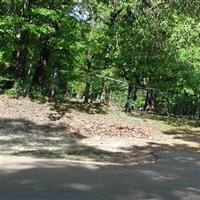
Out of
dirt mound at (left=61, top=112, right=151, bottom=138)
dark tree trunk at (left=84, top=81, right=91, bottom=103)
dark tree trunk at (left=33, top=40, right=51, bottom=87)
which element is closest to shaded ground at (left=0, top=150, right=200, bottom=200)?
dirt mound at (left=61, top=112, right=151, bottom=138)

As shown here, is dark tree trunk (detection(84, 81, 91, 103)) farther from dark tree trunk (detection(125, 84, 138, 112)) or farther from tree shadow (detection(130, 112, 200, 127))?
tree shadow (detection(130, 112, 200, 127))

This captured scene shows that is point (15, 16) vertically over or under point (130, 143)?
over

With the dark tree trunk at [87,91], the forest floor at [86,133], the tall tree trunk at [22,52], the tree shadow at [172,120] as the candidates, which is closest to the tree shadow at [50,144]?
the forest floor at [86,133]

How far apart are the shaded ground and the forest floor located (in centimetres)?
127

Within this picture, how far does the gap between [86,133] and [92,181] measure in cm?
745

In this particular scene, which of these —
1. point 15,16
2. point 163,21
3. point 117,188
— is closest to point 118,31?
point 163,21

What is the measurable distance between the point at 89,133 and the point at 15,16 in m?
5.39

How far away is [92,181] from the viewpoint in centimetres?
834

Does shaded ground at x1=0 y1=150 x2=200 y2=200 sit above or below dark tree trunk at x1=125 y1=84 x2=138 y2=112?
below

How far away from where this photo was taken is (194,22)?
19.7m

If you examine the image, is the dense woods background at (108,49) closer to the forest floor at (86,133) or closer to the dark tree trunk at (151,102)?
the dark tree trunk at (151,102)

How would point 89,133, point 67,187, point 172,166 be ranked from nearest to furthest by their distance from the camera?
point 67,187 < point 172,166 < point 89,133

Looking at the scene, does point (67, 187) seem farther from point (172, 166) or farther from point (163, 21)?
point (163, 21)

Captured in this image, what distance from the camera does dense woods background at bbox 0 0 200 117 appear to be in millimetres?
19453
